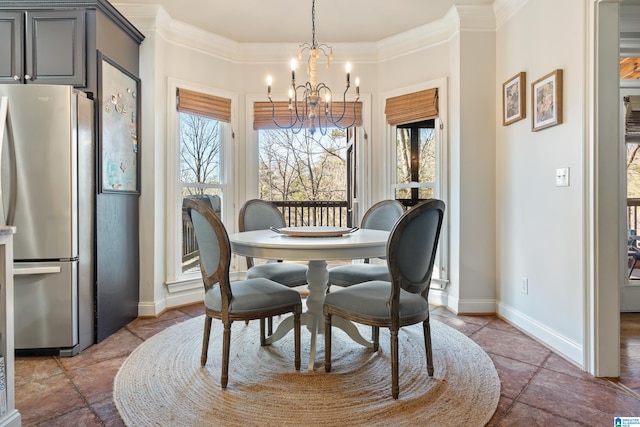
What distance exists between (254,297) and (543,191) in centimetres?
204

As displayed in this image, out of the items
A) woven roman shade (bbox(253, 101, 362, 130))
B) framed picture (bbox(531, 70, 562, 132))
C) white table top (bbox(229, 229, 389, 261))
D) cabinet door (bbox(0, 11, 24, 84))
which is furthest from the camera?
woven roman shade (bbox(253, 101, 362, 130))

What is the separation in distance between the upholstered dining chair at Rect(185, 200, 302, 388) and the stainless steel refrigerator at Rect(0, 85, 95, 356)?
938 mm

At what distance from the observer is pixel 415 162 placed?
11.8 feet

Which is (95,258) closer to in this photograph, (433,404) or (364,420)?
(364,420)

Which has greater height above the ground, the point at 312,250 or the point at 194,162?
the point at 194,162

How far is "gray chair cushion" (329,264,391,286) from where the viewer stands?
249 centimetres

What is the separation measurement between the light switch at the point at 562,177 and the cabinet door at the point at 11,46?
3.55m

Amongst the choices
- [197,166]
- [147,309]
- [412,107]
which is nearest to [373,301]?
[147,309]

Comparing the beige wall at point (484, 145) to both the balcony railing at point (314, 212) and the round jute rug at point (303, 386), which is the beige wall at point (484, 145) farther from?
the balcony railing at point (314, 212)

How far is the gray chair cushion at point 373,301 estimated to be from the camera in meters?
1.76

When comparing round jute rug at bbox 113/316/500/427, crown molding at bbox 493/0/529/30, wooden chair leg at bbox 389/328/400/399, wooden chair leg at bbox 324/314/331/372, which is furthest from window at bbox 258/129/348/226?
wooden chair leg at bbox 389/328/400/399

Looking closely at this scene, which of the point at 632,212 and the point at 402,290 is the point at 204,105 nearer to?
the point at 402,290

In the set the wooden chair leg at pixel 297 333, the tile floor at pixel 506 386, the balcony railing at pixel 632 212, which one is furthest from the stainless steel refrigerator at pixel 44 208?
the balcony railing at pixel 632 212

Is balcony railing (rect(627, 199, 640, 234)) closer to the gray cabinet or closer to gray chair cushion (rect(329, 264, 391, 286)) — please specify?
gray chair cushion (rect(329, 264, 391, 286))
